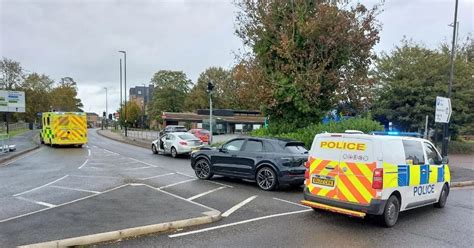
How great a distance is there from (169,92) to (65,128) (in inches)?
2296

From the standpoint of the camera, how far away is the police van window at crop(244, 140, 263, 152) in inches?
450

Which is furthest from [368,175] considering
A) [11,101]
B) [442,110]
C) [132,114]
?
[132,114]

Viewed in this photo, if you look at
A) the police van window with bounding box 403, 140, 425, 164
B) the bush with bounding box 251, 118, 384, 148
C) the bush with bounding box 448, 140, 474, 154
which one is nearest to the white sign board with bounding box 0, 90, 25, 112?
the bush with bounding box 251, 118, 384, 148

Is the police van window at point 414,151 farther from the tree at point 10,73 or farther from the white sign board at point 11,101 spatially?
the tree at point 10,73

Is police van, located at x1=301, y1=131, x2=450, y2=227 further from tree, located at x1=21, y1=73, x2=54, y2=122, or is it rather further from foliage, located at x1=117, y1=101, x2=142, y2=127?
foliage, located at x1=117, y1=101, x2=142, y2=127

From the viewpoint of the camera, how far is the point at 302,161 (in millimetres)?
10891

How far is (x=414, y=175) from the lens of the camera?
7.86m

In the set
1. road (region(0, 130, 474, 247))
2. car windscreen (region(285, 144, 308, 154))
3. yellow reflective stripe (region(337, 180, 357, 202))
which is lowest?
road (region(0, 130, 474, 247))

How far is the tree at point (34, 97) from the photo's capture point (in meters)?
61.1

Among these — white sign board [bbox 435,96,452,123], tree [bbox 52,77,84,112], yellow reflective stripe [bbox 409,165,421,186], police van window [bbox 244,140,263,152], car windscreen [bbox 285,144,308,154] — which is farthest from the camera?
tree [bbox 52,77,84,112]

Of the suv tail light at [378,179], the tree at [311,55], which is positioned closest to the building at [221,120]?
the tree at [311,55]

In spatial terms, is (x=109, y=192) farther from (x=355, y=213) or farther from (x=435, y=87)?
(x=435, y=87)

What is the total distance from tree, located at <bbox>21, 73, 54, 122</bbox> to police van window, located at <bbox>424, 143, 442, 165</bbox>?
63972mm

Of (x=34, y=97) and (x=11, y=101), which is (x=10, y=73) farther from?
(x=11, y=101)
